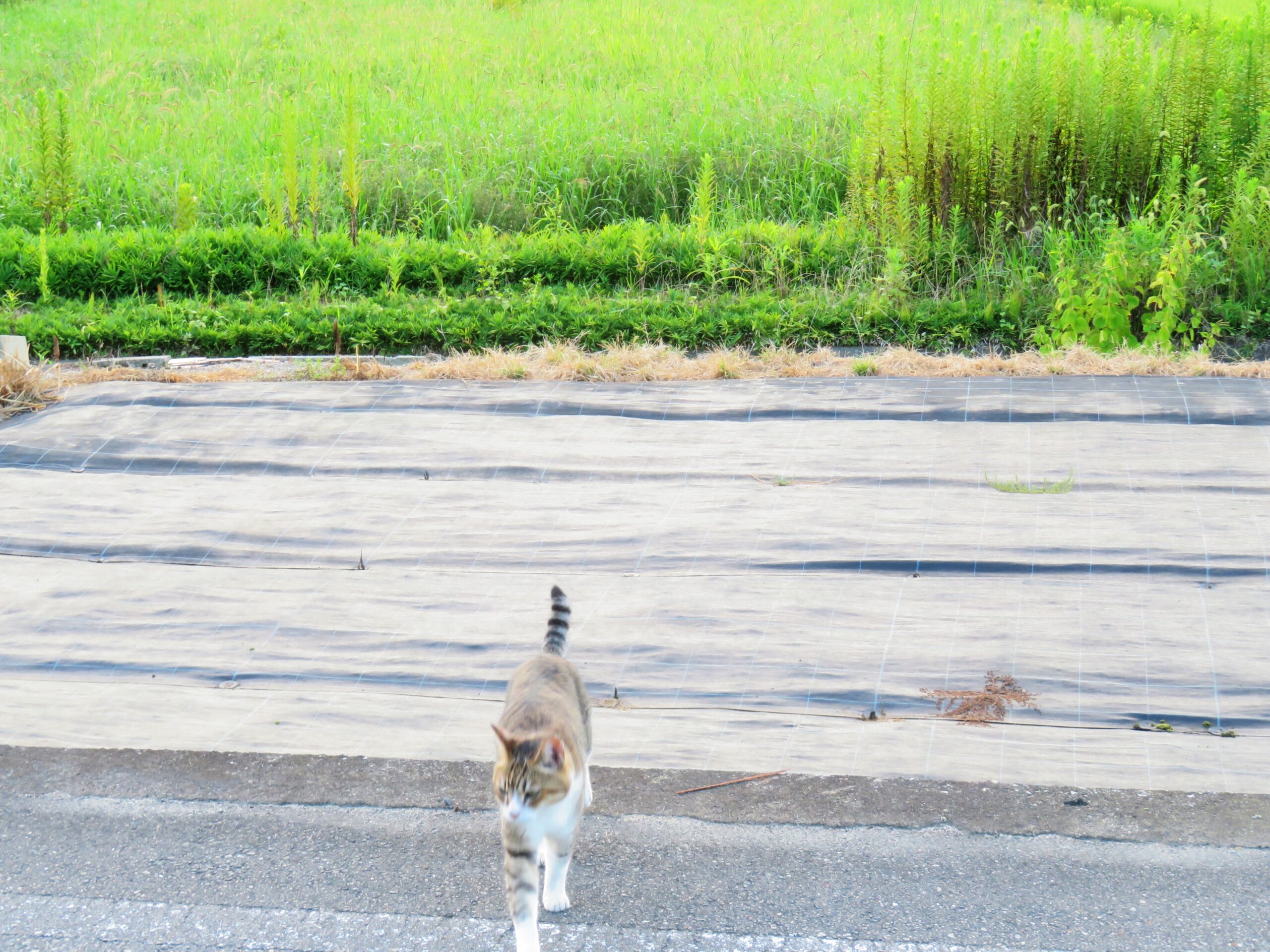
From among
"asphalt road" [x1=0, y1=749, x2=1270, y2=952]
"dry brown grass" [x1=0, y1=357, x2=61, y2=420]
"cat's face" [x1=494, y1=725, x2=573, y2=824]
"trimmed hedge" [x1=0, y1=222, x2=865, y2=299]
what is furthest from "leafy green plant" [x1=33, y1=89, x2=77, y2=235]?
"cat's face" [x1=494, y1=725, x2=573, y2=824]

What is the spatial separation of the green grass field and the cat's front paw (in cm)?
478

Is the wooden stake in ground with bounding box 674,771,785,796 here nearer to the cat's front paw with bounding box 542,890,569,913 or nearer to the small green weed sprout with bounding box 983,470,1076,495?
the cat's front paw with bounding box 542,890,569,913

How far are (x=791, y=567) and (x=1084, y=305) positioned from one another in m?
3.27

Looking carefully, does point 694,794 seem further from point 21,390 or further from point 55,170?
point 55,170

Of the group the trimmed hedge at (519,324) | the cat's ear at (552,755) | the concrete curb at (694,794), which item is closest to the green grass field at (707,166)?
the trimmed hedge at (519,324)

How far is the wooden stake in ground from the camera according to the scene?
2.79m

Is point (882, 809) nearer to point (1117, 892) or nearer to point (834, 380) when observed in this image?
point (1117, 892)

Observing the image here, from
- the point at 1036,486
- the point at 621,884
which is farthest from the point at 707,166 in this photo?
the point at 621,884

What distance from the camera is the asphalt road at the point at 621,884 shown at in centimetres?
233

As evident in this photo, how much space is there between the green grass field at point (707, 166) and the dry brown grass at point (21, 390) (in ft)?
6.78

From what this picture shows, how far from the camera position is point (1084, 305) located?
627 cm

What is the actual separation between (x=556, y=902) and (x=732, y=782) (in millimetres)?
590

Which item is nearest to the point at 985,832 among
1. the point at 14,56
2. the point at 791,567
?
the point at 791,567

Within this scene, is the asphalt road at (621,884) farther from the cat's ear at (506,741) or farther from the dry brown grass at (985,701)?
the cat's ear at (506,741)
